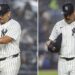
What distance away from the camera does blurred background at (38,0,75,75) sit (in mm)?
6582

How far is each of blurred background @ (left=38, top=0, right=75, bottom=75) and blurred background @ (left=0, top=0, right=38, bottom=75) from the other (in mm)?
113

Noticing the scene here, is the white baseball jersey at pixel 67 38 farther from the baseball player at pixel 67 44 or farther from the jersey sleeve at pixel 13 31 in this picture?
the jersey sleeve at pixel 13 31

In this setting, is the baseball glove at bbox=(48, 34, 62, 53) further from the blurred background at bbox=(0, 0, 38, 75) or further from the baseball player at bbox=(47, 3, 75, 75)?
the blurred background at bbox=(0, 0, 38, 75)

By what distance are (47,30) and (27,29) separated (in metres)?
0.39

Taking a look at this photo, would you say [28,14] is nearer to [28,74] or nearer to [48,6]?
[48,6]

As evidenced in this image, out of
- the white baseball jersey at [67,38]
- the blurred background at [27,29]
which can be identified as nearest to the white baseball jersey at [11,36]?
the white baseball jersey at [67,38]

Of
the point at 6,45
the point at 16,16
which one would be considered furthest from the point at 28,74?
the point at 6,45

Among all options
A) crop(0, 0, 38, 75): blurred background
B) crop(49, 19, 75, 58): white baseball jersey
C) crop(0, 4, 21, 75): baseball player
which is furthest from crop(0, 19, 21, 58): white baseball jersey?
crop(0, 0, 38, 75): blurred background

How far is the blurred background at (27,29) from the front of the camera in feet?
21.8

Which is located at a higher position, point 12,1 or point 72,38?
point 12,1

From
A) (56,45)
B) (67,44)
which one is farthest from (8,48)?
(67,44)

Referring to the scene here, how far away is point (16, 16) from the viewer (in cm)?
670

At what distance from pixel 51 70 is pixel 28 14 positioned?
1.17m

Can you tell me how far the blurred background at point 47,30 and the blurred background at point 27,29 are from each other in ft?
0.37
